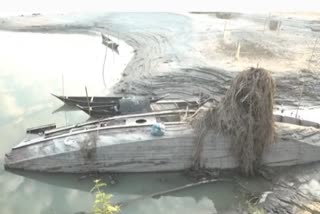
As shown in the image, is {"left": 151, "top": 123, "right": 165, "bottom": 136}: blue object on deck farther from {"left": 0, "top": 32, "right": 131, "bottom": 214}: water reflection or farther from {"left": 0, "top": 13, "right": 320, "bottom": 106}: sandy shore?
{"left": 0, "top": 13, "right": 320, "bottom": 106}: sandy shore

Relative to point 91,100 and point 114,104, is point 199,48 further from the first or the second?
point 91,100

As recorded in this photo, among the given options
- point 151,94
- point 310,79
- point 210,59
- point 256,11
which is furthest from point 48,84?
point 256,11

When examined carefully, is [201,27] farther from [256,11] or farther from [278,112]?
[278,112]

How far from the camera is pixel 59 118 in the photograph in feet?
A: 52.7

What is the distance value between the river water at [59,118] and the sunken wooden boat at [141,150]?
0.34m

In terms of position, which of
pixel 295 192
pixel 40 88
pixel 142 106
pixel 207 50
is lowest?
pixel 295 192

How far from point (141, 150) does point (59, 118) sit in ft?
18.8

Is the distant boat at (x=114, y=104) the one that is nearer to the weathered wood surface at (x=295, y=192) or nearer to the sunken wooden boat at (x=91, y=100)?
the sunken wooden boat at (x=91, y=100)

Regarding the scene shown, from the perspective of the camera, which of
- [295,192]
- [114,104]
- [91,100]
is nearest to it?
[295,192]

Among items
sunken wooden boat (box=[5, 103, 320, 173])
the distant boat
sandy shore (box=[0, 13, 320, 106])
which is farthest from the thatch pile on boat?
sandy shore (box=[0, 13, 320, 106])

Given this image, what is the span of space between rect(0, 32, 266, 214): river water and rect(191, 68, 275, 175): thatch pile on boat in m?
0.94

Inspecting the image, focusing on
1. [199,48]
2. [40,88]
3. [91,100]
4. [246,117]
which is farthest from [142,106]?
[199,48]

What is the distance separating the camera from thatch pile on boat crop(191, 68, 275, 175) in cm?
1093

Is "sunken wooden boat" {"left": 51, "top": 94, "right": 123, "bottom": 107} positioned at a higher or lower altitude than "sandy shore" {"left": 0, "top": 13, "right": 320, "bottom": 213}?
lower
